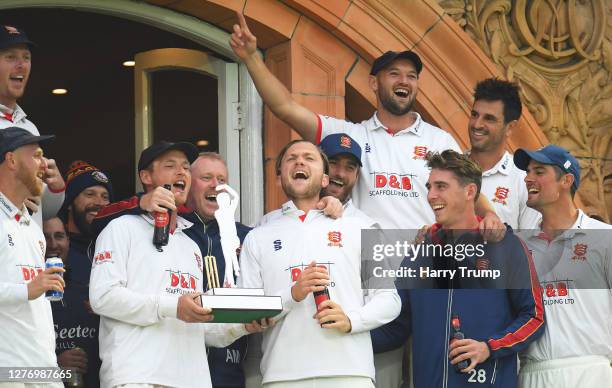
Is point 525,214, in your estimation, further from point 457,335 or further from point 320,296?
point 320,296

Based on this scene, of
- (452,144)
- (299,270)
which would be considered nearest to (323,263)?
(299,270)

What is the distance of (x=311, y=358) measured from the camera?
943 cm

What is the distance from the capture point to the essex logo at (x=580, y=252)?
406 inches

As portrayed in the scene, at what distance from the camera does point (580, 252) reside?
1033 centimetres

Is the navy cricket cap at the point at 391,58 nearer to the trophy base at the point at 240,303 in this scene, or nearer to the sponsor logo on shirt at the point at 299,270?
the sponsor logo on shirt at the point at 299,270

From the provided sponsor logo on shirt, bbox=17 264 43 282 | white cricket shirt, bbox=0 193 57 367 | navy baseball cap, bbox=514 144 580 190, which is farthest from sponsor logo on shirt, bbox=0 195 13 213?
navy baseball cap, bbox=514 144 580 190

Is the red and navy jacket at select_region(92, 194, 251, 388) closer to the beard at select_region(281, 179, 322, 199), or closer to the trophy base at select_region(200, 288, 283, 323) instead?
the beard at select_region(281, 179, 322, 199)

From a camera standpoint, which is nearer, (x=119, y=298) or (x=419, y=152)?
(x=119, y=298)

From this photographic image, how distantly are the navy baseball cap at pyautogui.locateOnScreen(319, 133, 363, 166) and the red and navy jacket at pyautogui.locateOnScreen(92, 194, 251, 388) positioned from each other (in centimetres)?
90

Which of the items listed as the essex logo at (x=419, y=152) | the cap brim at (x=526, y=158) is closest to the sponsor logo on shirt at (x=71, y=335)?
the essex logo at (x=419, y=152)

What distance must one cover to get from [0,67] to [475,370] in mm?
3467

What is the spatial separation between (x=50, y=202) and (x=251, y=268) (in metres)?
1.41

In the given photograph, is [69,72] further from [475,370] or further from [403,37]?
[475,370]

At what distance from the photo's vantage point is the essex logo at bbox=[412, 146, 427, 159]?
430 inches
